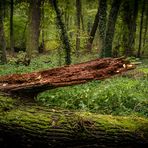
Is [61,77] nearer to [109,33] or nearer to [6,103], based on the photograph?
[6,103]

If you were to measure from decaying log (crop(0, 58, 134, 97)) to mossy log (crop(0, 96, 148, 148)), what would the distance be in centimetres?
77

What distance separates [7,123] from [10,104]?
21.9 inches

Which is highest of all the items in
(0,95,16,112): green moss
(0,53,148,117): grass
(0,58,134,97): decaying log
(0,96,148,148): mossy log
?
(0,58,134,97): decaying log

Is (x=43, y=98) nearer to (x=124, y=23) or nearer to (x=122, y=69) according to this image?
(x=122, y=69)

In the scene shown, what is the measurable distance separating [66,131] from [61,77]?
1643 millimetres

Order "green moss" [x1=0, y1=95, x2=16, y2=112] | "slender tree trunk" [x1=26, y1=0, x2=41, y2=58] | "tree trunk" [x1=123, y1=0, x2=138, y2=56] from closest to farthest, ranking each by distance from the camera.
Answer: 1. "green moss" [x1=0, y1=95, x2=16, y2=112]
2. "slender tree trunk" [x1=26, y1=0, x2=41, y2=58]
3. "tree trunk" [x1=123, y1=0, x2=138, y2=56]

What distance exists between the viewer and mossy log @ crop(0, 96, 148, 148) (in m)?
8.03

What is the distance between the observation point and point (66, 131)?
8.07m

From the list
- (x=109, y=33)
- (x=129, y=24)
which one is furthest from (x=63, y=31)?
(x=129, y=24)

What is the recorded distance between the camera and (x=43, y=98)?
1302cm

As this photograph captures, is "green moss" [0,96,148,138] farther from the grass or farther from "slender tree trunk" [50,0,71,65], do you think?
"slender tree trunk" [50,0,71,65]

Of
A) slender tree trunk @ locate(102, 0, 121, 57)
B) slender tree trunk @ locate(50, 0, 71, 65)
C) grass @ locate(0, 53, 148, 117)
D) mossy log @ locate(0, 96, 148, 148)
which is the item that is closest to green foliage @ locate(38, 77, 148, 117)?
grass @ locate(0, 53, 148, 117)

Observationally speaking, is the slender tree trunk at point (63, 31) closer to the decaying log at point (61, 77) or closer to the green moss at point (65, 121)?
the decaying log at point (61, 77)

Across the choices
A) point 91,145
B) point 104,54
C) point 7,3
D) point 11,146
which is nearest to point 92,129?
point 91,145
